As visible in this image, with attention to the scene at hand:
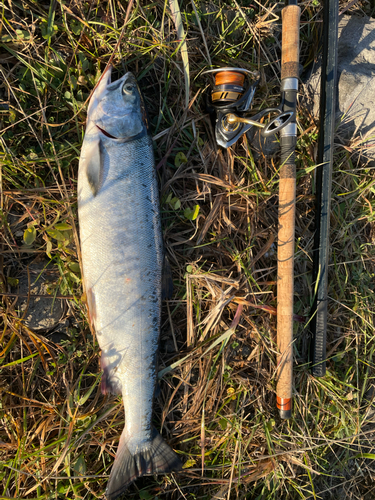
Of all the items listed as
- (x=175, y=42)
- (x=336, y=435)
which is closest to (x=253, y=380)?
(x=336, y=435)

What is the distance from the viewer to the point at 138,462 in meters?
2.17

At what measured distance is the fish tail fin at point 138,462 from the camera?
2.12 m

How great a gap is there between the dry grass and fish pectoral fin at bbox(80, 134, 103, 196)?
0.91ft

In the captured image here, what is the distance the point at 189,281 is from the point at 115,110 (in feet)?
4.50

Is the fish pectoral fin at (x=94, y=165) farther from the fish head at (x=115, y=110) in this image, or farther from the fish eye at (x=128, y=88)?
the fish eye at (x=128, y=88)

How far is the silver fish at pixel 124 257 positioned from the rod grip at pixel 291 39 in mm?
1166

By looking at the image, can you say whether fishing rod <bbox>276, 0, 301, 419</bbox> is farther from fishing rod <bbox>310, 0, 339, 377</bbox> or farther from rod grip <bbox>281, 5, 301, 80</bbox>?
fishing rod <bbox>310, 0, 339, 377</bbox>

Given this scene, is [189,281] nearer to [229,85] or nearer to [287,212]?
[287,212]

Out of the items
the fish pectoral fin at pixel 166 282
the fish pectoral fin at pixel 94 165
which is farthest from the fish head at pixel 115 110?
the fish pectoral fin at pixel 166 282

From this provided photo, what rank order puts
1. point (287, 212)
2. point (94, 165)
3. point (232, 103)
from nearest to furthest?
point (94, 165) < point (232, 103) < point (287, 212)

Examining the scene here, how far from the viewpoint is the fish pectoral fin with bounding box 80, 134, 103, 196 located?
2.10 metres

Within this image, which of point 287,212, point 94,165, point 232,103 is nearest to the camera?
point 94,165

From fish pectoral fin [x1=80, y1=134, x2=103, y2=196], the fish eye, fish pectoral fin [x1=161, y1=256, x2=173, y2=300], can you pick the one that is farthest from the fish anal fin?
the fish eye

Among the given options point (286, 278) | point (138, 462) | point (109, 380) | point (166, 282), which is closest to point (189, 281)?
point (166, 282)
